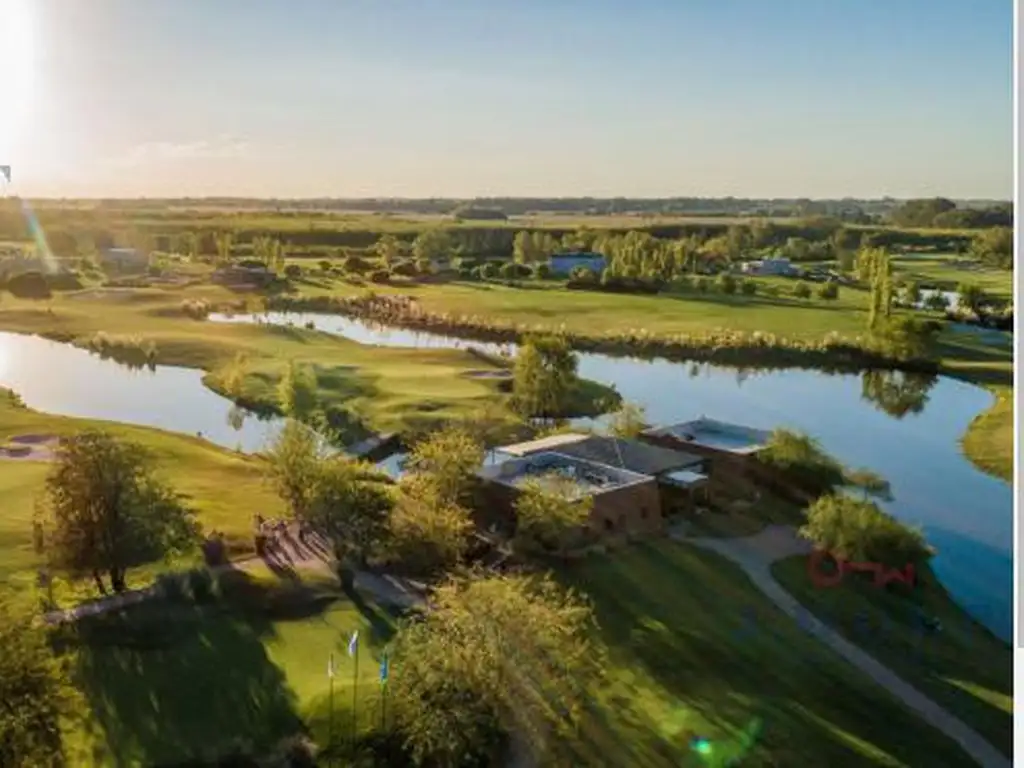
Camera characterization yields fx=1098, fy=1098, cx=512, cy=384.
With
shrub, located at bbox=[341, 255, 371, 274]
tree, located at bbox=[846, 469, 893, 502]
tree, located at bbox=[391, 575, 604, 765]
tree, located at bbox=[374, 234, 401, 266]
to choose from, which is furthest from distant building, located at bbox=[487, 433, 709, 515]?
tree, located at bbox=[374, 234, 401, 266]

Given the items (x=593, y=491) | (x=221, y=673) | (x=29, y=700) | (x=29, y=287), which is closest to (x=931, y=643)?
(x=593, y=491)

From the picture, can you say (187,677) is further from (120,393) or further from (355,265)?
(355,265)

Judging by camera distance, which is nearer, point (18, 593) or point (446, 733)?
point (446, 733)

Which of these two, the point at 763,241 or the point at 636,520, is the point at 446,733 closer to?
the point at 636,520

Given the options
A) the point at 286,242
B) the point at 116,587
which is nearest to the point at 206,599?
Answer: the point at 116,587

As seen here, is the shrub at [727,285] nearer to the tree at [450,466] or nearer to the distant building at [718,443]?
the distant building at [718,443]

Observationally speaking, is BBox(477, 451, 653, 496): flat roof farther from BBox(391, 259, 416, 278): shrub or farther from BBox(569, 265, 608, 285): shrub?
BBox(569, 265, 608, 285): shrub

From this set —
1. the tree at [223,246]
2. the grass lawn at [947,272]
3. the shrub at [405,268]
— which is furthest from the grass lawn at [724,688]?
the tree at [223,246]
